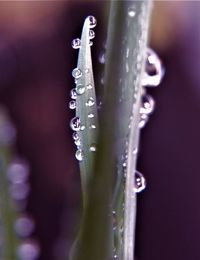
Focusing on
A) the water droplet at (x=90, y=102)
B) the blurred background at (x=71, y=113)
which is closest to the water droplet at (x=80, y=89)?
the water droplet at (x=90, y=102)

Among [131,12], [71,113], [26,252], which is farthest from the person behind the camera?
[71,113]

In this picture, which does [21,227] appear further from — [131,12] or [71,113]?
[71,113]

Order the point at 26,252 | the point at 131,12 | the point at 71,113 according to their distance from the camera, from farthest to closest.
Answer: the point at 71,113 < the point at 26,252 < the point at 131,12

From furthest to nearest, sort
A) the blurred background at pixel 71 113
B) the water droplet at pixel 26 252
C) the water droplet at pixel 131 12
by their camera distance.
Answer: the blurred background at pixel 71 113 → the water droplet at pixel 26 252 → the water droplet at pixel 131 12

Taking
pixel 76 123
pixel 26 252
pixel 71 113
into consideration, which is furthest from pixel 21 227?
pixel 71 113

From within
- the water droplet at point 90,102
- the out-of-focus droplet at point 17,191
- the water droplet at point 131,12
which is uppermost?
the water droplet at point 131,12

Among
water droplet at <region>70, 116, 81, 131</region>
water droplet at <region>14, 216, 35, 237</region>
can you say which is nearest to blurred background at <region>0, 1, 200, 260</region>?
water droplet at <region>14, 216, 35, 237</region>

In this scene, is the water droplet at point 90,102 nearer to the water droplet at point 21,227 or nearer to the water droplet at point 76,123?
the water droplet at point 76,123

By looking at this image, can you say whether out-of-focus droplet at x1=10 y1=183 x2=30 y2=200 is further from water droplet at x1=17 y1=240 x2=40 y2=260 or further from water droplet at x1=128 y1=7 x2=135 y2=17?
water droplet at x1=128 y1=7 x2=135 y2=17
